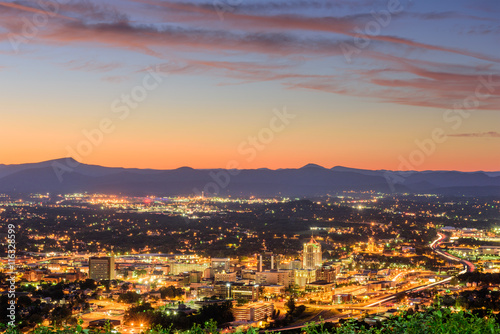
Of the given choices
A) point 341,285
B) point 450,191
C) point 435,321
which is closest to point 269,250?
point 341,285

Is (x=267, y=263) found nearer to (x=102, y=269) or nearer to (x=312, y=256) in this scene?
(x=312, y=256)

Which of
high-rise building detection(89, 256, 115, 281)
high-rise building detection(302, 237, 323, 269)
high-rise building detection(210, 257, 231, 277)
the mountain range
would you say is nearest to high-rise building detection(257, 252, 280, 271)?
high-rise building detection(210, 257, 231, 277)

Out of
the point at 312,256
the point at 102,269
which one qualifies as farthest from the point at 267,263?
the point at 102,269

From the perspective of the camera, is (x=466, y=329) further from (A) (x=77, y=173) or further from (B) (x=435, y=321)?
(A) (x=77, y=173)

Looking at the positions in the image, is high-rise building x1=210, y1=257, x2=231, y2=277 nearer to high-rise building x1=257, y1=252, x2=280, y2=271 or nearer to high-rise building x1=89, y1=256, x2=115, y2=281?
high-rise building x1=257, y1=252, x2=280, y2=271

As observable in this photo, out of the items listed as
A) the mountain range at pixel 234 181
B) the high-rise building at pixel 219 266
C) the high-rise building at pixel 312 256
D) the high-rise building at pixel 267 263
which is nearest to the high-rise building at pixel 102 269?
the high-rise building at pixel 219 266

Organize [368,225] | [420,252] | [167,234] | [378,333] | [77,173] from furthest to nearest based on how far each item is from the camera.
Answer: [77,173], [368,225], [167,234], [420,252], [378,333]
